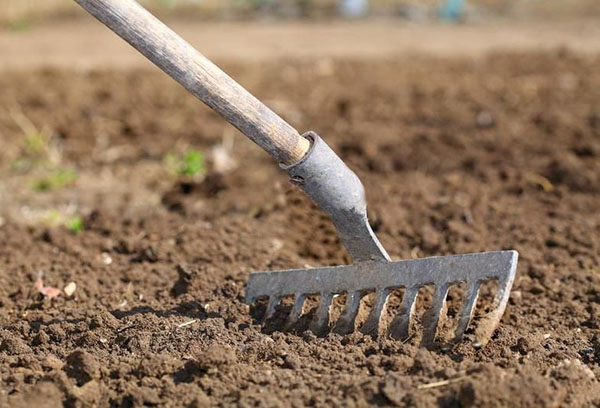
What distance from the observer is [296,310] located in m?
3.31

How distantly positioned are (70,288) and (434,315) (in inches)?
63.7

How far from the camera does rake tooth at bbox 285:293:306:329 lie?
330 cm

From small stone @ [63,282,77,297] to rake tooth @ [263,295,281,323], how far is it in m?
0.92

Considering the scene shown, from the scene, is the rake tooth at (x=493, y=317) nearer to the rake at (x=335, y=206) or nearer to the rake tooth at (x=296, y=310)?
the rake at (x=335, y=206)

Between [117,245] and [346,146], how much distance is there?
7.54ft

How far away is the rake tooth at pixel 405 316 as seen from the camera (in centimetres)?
309

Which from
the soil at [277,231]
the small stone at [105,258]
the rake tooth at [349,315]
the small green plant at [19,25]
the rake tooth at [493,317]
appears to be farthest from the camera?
the small green plant at [19,25]

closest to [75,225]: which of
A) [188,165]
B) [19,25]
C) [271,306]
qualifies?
[188,165]

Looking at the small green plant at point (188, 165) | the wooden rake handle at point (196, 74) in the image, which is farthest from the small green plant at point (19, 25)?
the wooden rake handle at point (196, 74)

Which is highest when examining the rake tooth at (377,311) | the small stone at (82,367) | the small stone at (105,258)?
the rake tooth at (377,311)

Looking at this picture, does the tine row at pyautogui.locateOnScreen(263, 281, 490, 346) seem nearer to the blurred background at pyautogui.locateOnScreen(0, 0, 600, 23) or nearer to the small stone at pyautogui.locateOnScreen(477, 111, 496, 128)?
the small stone at pyautogui.locateOnScreen(477, 111, 496, 128)

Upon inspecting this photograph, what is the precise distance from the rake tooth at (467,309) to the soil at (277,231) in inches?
2.4

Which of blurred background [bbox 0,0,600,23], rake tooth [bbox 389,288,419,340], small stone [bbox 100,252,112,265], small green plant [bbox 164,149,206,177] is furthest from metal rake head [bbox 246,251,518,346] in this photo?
blurred background [bbox 0,0,600,23]

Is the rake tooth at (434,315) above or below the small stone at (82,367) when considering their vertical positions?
above
